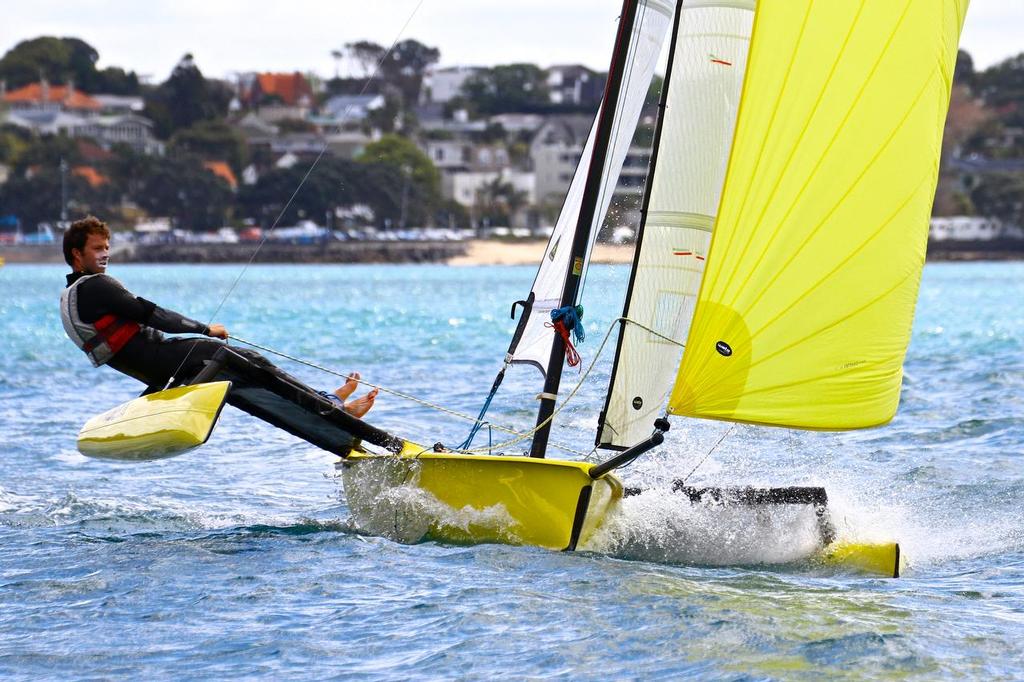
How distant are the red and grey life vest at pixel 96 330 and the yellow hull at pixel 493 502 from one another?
3.57 feet

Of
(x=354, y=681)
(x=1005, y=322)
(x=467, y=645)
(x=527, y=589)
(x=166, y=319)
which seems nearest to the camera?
(x=354, y=681)

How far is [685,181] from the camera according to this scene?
20.5 feet

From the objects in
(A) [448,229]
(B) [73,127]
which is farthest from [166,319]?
(B) [73,127]

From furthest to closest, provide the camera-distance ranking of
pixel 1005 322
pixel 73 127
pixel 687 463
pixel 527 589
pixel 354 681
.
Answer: pixel 73 127, pixel 1005 322, pixel 687 463, pixel 527 589, pixel 354 681

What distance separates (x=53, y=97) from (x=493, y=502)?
123 m

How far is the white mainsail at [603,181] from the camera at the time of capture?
638 centimetres

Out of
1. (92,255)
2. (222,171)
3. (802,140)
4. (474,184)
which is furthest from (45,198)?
(802,140)

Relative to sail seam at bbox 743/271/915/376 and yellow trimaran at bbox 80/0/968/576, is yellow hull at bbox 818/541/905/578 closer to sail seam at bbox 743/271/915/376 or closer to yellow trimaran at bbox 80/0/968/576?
yellow trimaran at bbox 80/0/968/576

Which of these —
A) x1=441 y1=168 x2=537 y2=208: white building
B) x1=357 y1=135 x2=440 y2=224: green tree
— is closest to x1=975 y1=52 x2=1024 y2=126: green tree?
x1=441 y1=168 x2=537 y2=208: white building

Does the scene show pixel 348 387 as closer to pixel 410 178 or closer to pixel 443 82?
pixel 410 178

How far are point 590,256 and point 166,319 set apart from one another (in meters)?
1.83

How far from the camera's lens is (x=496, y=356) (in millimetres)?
17734

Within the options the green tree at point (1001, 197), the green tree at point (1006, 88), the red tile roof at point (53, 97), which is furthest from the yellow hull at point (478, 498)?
the red tile roof at point (53, 97)

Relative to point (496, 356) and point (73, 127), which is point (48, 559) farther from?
point (73, 127)
